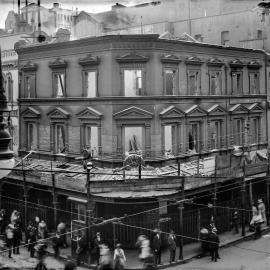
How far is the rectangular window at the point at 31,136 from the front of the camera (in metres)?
30.8

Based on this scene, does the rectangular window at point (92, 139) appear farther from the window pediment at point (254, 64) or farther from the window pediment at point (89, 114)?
the window pediment at point (254, 64)

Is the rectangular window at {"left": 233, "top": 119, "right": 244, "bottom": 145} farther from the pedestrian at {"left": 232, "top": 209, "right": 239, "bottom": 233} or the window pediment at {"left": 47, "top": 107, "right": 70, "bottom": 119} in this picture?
the window pediment at {"left": 47, "top": 107, "right": 70, "bottom": 119}

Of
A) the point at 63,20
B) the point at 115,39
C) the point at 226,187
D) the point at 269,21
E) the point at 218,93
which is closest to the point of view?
the point at 115,39

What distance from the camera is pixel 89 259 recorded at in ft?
70.7

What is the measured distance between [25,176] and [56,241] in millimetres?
5233

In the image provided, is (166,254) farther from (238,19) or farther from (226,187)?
(238,19)

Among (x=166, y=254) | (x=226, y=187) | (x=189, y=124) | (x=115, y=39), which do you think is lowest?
(x=166, y=254)

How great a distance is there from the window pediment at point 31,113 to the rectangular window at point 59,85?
72.5 inches

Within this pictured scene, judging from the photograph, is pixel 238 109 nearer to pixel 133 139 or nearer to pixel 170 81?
pixel 170 81

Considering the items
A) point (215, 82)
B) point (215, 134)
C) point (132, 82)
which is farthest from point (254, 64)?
point (132, 82)

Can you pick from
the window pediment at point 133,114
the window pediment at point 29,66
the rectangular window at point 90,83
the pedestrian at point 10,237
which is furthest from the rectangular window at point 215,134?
the pedestrian at point 10,237

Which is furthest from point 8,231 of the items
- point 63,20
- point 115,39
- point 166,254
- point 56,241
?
point 63,20

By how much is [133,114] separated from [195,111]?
442 centimetres

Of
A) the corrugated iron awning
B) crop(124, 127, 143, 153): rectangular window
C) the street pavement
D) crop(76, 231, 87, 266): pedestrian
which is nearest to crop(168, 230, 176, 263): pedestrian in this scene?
the street pavement
